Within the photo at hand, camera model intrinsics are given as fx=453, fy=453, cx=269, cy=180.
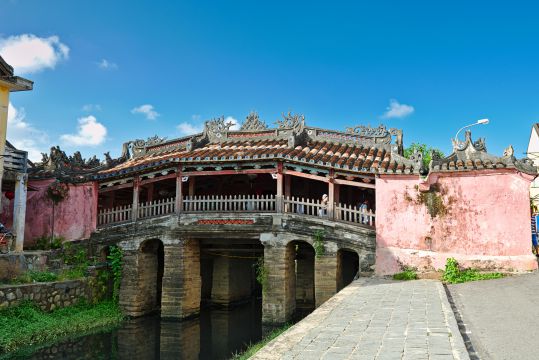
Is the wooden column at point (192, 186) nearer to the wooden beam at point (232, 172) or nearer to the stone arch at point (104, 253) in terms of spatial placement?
the wooden beam at point (232, 172)

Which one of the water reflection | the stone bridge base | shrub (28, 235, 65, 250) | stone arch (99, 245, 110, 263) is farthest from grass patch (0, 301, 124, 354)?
shrub (28, 235, 65, 250)

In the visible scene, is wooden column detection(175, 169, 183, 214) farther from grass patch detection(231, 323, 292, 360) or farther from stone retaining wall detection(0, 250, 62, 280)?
grass patch detection(231, 323, 292, 360)

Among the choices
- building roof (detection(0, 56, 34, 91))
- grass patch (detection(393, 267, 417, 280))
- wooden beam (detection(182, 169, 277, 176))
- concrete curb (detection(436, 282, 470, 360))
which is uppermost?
building roof (detection(0, 56, 34, 91))

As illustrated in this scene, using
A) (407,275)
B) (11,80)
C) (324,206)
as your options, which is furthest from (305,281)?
(11,80)

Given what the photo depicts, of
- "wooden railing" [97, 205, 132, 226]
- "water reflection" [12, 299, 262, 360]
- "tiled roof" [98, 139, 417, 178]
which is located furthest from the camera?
"wooden railing" [97, 205, 132, 226]

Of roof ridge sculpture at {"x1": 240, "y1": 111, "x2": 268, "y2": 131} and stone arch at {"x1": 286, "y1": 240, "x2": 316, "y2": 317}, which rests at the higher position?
roof ridge sculpture at {"x1": 240, "y1": 111, "x2": 268, "y2": 131}

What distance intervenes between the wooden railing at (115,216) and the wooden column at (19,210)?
9.88 ft

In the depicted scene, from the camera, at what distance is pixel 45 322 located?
14.4 m

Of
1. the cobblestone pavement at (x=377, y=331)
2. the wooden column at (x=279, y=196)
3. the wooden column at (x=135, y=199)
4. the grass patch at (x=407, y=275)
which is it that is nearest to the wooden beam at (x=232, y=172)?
the wooden column at (x=279, y=196)

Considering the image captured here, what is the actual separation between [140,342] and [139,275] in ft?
10.7

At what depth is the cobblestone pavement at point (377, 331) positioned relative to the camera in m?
6.39

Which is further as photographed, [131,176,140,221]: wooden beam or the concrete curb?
[131,176,140,221]: wooden beam

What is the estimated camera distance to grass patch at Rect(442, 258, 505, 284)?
512 inches

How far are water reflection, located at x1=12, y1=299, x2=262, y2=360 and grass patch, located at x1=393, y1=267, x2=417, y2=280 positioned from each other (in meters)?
5.36
